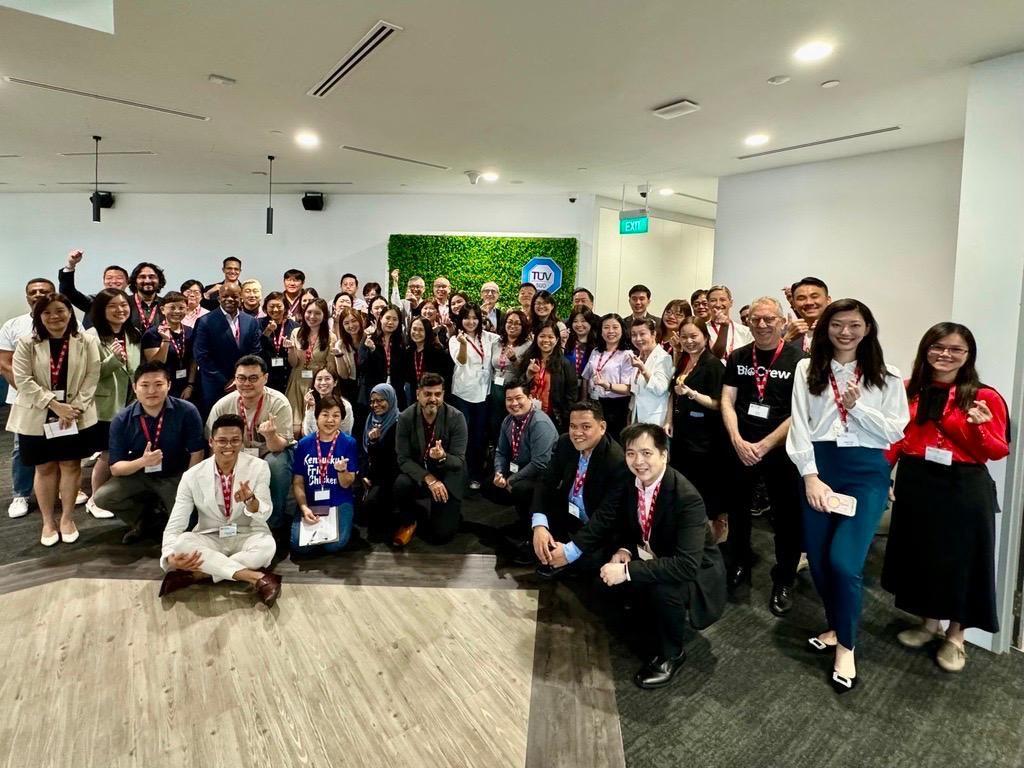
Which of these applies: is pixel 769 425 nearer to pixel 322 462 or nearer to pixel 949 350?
pixel 949 350

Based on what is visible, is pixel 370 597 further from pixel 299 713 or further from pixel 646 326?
pixel 646 326

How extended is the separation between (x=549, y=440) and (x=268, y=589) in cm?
184

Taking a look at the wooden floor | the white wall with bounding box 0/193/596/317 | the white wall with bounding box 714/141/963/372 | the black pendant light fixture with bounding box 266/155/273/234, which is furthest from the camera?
the white wall with bounding box 0/193/596/317

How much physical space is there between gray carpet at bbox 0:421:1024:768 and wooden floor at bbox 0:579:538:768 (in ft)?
1.84

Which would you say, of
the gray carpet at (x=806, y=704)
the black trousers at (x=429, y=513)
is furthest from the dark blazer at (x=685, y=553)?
the black trousers at (x=429, y=513)

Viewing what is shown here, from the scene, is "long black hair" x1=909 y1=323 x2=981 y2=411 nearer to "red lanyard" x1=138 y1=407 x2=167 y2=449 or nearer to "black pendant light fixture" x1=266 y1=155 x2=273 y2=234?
"red lanyard" x1=138 y1=407 x2=167 y2=449

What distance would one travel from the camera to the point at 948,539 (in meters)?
2.39

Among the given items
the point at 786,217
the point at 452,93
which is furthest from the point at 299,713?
the point at 786,217

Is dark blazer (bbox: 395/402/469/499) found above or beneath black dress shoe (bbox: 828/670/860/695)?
above

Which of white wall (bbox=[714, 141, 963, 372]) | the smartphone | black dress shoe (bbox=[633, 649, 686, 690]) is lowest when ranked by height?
black dress shoe (bbox=[633, 649, 686, 690])

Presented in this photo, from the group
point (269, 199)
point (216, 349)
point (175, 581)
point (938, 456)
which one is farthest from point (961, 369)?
point (269, 199)

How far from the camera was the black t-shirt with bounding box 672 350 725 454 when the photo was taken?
10.7 feet

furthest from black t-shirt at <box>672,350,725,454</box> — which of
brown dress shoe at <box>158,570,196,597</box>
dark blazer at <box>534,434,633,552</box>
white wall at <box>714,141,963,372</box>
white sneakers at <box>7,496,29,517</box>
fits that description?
white sneakers at <box>7,496,29,517</box>

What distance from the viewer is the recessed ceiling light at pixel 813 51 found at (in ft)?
10.0
